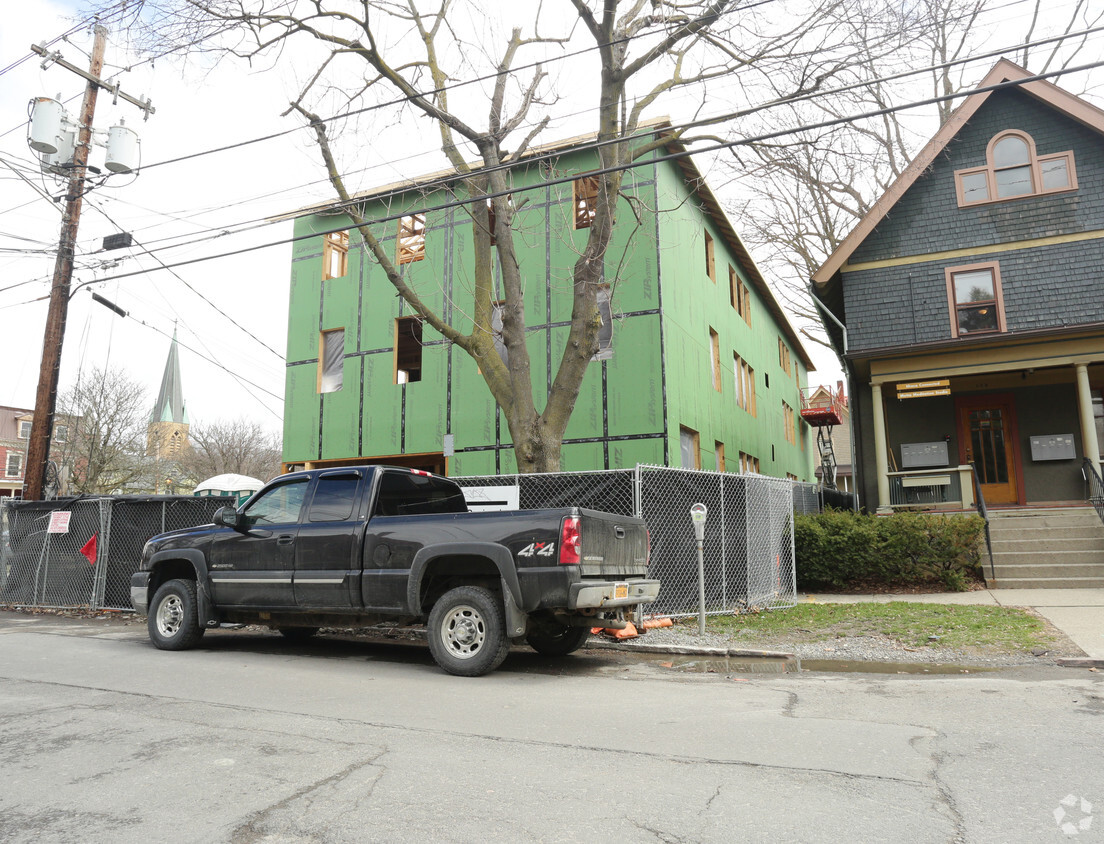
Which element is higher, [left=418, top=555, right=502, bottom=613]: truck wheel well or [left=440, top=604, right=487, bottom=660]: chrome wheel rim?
[left=418, top=555, right=502, bottom=613]: truck wheel well

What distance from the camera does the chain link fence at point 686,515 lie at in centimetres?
998

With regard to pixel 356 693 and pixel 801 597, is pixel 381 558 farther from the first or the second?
pixel 801 597

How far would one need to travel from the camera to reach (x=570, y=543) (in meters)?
6.90

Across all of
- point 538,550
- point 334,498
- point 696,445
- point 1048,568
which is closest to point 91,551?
point 334,498

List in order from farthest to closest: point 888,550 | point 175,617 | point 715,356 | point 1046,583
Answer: point 715,356 < point 888,550 < point 1046,583 < point 175,617

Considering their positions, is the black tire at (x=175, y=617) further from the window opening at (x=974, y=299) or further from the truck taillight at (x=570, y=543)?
the window opening at (x=974, y=299)

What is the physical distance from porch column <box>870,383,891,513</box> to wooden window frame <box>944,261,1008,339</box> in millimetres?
2148

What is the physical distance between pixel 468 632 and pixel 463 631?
49 mm

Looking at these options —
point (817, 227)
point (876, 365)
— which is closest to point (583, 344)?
point (876, 365)

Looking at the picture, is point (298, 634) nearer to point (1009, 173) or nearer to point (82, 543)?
point (82, 543)

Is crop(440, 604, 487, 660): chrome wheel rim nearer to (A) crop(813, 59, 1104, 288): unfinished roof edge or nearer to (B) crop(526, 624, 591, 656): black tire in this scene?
(B) crop(526, 624, 591, 656): black tire

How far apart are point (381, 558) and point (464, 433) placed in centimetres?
1122

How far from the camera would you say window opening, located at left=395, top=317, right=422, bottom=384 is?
20281 millimetres

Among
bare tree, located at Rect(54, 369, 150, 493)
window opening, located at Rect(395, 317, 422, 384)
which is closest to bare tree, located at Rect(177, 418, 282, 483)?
bare tree, located at Rect(54, 369, 150, 493)
